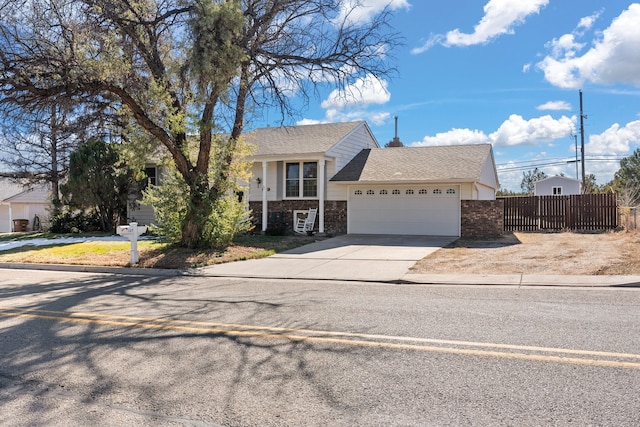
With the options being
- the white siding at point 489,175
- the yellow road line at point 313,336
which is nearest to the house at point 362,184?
the white siding at point 489,175

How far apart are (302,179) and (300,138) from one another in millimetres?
2581

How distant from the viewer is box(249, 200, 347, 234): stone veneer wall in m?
21.5

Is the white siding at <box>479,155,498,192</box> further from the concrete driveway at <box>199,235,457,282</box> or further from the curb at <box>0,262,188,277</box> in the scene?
the curb at <box>0,262,188,277</box>

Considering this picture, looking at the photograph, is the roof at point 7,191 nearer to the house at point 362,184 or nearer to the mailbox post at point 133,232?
the house at point 362,184

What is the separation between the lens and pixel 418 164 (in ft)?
70.5

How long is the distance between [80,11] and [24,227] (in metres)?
27.1

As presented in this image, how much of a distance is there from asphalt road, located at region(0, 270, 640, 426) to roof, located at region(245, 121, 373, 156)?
14147 millimetres

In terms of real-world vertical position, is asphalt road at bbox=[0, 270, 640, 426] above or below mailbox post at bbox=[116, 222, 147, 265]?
below

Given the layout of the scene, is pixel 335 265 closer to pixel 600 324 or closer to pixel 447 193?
pixel 600 324

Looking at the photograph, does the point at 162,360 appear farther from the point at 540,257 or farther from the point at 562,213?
the point at 562,213

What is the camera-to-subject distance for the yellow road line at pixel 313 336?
4.60 m

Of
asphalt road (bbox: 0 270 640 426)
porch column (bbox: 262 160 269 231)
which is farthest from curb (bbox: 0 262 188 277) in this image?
porch column (bbox: 262 160 269 231)

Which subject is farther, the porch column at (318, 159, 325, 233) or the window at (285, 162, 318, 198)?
the window at (285, 162, 318, 198)

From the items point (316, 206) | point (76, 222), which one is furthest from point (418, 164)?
point (76, 222)
